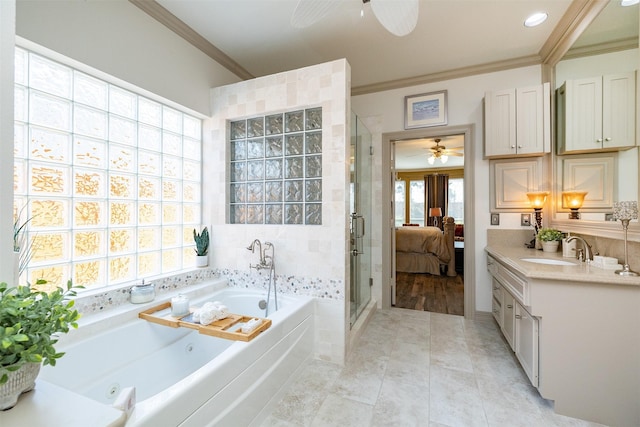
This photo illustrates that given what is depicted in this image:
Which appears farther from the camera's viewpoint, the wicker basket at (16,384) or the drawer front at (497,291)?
the drawer front at (497,291)

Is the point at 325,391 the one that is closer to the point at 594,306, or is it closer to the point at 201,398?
the point at 201,398

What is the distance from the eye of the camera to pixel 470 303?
302cm

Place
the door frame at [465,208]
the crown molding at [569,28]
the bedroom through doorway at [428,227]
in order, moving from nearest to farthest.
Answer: the crown molding at [569,28] < the door frame at [465,208] < the bedroom through doorway at [428,227]

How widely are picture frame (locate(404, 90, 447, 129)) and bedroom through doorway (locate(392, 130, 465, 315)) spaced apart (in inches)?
6.3

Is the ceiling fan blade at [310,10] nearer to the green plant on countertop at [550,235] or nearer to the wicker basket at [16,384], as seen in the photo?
the wicker basket at [16,384]

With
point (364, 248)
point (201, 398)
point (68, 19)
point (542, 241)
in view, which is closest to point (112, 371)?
point (201, 398)

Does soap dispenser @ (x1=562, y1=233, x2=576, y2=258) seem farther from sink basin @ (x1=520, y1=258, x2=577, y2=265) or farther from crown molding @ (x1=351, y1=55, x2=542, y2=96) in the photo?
crown molding @ (x1=351, y1=55, x2=542, y2=96)

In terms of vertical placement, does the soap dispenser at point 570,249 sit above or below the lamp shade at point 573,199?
below

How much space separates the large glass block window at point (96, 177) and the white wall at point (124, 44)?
0.14 metres

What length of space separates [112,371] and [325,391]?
4.29ft

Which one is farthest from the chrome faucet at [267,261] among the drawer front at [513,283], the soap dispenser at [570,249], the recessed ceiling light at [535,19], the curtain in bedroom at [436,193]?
the curtain in bedroom at [436,193]

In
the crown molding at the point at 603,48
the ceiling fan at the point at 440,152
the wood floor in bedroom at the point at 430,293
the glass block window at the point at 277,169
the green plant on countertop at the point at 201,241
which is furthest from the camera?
the ceiling fan at the point at 440,152

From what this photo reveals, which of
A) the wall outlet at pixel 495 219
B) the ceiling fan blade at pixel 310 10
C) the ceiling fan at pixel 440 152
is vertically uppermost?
the ceiling fan at pixel 440 152

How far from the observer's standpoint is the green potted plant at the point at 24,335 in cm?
79
